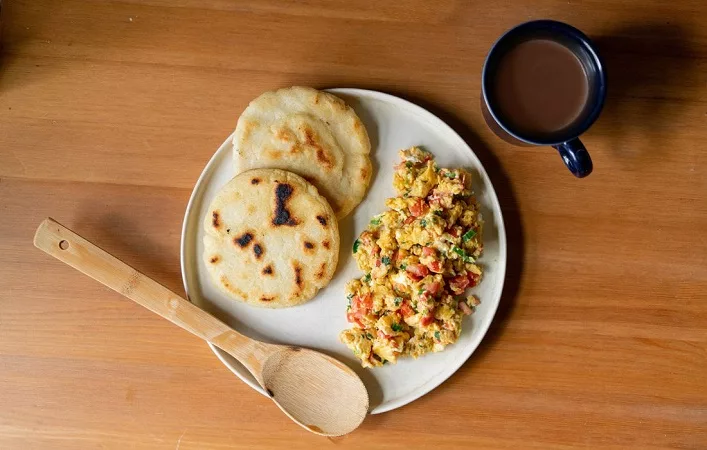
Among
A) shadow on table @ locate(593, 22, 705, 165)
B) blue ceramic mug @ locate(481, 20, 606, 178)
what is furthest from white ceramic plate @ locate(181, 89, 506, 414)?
shadow on table @ locate(593, 22, 705, 165)

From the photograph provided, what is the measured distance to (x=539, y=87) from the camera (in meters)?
1.55

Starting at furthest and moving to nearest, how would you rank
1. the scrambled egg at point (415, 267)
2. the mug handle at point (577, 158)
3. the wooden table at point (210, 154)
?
the wooden table at point (210, 154), the scrambled egg at point (415, 267), the mug handle at point (577, 158)

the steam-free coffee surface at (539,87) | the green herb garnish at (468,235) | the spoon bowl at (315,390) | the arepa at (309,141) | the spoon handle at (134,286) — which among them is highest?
the steam-free coffee surface at (539,87)

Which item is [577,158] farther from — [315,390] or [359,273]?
[315,390]

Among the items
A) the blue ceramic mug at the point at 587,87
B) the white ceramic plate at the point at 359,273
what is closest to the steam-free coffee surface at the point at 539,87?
the blue ceramic mug at the point at 587,87

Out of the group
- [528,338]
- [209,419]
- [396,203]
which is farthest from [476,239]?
[209,419]

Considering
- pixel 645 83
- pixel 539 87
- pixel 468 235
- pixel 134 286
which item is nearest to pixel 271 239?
pixel 134 286

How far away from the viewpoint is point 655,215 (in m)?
1.80

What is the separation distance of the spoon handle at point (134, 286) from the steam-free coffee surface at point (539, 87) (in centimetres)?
96

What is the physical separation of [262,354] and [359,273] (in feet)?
1.17

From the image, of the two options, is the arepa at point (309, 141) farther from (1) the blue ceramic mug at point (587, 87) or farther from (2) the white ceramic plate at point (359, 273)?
(1) the blue ceramic mug at point (587, 87)

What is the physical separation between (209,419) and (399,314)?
0.67 metres

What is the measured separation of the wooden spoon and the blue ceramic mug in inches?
31.9

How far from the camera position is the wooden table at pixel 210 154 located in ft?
5.86
